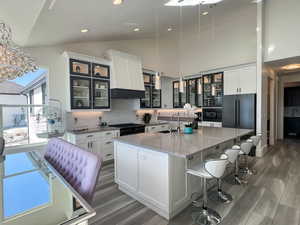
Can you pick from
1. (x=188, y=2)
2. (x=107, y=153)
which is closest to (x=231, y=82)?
(x=188, y=2)

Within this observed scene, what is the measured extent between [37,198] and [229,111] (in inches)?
190

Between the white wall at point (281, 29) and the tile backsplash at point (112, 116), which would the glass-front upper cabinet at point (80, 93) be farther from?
the white wall at point (281, 29)

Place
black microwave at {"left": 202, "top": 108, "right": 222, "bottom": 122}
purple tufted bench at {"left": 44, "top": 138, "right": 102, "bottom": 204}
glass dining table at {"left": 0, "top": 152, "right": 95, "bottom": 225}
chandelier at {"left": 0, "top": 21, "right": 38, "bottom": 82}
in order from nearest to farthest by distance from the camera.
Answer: glass dining table at {"left": 0, "top": 152, "right": 95, "bottom": 225}
purple tufted bench at {"left": 44, "top": 138, "right": 102, "bottom": 204}
chandelier at {"left": 0, "top": 21, "right": 38, "bottom": 82}
black microwave at {"left": 202, "top": 108, "right": 222, "bottom": 122}

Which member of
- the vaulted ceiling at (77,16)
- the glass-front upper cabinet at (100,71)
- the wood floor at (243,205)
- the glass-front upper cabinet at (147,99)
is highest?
the vaulted ceiling at (77,16)

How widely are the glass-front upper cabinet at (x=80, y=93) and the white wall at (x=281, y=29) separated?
481cm

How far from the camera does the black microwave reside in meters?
5.18

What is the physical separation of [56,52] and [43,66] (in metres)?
0.46

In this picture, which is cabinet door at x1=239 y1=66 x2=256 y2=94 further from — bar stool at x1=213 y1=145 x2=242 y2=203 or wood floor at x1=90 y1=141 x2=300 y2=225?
bar stool at x1=213 y1=145 x2=242 y2=203

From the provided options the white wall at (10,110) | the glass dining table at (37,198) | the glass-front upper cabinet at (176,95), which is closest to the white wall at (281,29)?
the glass-front upper cabinet at (176,95)

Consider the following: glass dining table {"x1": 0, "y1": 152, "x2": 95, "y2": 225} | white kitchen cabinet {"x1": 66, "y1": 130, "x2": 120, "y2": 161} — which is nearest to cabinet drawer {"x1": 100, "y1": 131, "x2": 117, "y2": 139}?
white kitchen cabinet {"x1": 66, "y1": 130, "x2": 120, "y2": 161}

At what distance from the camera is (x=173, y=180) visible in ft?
6.79

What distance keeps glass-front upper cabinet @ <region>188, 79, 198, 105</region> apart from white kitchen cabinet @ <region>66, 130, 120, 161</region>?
3.22 metres

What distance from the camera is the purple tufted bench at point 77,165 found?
55.1 inches

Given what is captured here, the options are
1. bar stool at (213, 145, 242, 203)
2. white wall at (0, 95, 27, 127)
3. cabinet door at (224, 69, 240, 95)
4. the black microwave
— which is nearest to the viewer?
bar stool at (213, 145, 242, 203)
